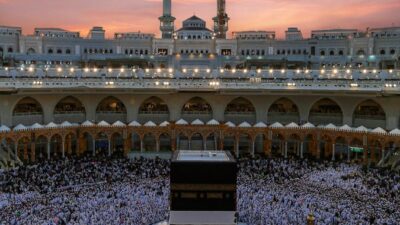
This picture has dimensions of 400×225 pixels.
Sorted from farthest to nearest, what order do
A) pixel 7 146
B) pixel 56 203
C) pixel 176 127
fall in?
pixel 176 127
pixel 7 146
pixel 56 203

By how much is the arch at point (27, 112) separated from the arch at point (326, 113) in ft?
70.3

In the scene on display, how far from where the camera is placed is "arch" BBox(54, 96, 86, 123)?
3769 centimetres

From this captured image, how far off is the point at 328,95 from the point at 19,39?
36.8 metres

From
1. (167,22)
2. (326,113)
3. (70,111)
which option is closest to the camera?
(326,113)

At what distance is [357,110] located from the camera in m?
36.6

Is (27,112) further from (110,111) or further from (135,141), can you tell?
(135,141)

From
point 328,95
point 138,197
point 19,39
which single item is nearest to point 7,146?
point 138,197

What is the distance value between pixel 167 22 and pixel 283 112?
1201 inches

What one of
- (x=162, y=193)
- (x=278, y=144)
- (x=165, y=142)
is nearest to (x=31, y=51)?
(x=165, y=142)

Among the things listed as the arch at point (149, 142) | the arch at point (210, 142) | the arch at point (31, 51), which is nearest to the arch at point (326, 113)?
the arch at point (210, 142)

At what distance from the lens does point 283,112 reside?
3875 cm

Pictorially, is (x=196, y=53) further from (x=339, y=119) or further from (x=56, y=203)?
(x=56, y=203)

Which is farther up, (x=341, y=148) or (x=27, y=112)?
(x=27, y=112)

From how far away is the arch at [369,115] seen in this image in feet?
116
